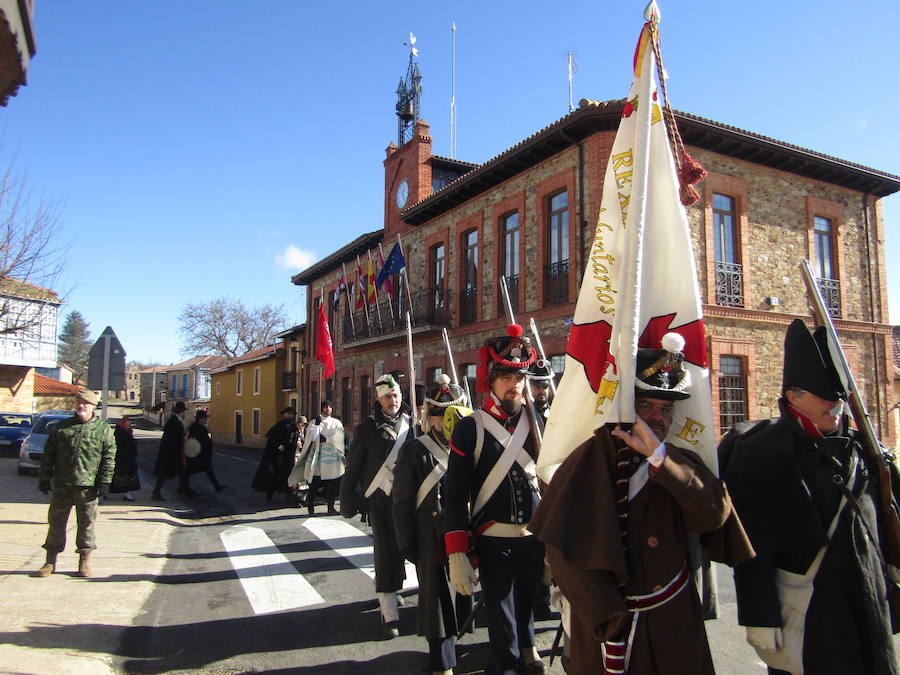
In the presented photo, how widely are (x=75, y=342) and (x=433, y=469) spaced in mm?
97905

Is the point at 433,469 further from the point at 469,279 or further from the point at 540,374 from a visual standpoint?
the point at 469,279

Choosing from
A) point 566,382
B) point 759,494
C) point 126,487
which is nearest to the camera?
point 759,494

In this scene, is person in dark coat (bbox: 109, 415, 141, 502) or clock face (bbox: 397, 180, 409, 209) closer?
person in dark coat (bbox: 109, 415, 141, 502)

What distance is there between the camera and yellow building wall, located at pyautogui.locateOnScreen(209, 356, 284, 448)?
36.5 m

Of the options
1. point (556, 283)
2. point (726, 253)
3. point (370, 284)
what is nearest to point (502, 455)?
point (556, 283)

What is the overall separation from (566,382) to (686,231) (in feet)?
2.82

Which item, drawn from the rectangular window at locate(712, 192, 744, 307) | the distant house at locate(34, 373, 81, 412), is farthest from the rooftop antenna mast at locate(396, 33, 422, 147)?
the distant house at locate(34, 373, 81, 412)

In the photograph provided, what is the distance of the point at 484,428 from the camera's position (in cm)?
372

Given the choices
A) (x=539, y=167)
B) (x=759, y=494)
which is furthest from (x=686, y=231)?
(x=539, y=167)

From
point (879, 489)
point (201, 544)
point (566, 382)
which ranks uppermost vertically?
point (566, 382)

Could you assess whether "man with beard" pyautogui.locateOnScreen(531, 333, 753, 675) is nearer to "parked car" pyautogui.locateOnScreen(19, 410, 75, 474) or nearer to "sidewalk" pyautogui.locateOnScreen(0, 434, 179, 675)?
"sidewalk" pyautogui.locateOnScreen(0, 434, 179, 675)

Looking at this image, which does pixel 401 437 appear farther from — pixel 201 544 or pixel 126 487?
pixel 126 487

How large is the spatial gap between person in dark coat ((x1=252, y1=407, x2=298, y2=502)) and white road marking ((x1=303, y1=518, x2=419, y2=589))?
2.32m

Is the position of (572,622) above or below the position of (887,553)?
below
